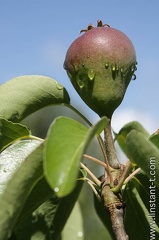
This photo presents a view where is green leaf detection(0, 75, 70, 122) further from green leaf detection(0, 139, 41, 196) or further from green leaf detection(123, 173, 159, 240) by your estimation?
green leaf detection(123, 173, 159, 240)

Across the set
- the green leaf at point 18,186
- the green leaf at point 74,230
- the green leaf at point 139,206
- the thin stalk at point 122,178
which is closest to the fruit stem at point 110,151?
the thin stalk at point 122,178

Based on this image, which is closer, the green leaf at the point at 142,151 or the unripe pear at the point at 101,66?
A: the green leaf at the point at 142,151

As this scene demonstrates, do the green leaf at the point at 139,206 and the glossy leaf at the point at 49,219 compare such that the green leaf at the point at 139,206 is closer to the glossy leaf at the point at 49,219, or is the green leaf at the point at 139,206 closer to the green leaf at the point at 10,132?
the glossy leaf at the point at 49,219

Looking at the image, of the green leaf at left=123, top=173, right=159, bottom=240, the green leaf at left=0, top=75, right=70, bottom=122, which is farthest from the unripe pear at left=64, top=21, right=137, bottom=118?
the green leaf at left=123, top=173, right=159, bottom=240

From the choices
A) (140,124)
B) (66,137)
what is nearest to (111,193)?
(140,124)

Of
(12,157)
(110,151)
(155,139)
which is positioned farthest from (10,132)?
(155,139)

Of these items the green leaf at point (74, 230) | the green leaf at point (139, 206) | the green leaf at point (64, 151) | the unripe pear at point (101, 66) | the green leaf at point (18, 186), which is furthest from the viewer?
the green leaf at point (74, 230)

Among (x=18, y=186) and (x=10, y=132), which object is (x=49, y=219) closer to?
(x=10, y=132)
